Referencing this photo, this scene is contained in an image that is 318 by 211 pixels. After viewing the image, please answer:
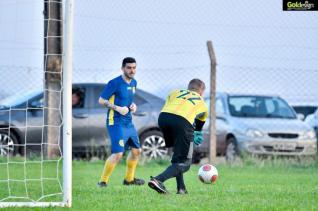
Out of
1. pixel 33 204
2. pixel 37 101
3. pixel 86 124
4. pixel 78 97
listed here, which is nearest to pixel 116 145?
pixel 33 204

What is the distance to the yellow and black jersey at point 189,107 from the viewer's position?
10617 mm

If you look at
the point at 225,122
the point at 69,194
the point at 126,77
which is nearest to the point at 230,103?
the point at 225,122

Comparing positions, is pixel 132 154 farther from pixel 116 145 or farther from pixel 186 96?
pixel 186 96

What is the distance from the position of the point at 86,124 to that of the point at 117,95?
555 cm

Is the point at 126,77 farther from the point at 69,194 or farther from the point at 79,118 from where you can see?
the point at 79,118

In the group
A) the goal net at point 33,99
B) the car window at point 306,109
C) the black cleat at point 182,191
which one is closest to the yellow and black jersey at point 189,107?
the black cleat at point 182,191

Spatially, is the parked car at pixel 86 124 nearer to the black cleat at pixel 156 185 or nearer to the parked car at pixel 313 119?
the parked car at pixel 313 119

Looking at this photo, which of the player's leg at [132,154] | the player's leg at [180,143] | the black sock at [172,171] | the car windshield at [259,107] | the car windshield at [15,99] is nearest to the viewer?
the black sock at [172,171]

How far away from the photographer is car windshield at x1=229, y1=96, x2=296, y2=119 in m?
18.7

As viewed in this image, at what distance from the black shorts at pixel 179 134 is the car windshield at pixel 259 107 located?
26.3ft

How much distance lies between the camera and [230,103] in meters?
19.0

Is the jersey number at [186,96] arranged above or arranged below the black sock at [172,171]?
above

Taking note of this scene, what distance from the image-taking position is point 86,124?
17844 mm

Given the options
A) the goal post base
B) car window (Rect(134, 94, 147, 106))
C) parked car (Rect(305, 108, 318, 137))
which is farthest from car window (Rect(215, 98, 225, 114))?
the goal post base
